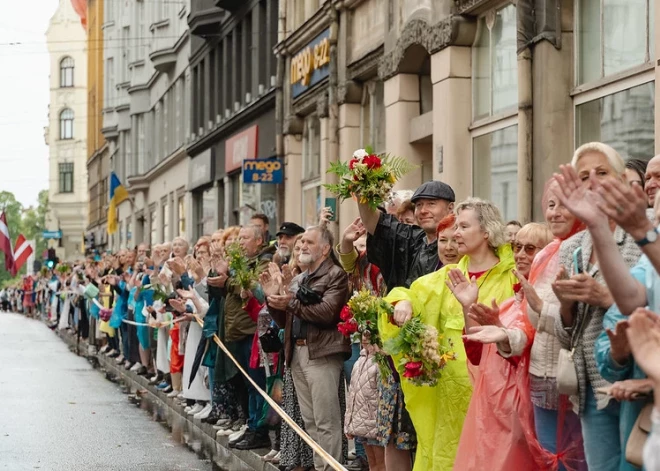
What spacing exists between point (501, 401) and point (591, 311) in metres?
1.29

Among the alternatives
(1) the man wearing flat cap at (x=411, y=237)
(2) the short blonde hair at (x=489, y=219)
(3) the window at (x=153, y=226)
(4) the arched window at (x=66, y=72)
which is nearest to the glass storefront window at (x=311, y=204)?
(1) the man wearing flat cap at (x=411, y=237)

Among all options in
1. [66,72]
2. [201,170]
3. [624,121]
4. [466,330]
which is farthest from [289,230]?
[66,72]

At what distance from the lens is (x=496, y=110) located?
52.6 feet

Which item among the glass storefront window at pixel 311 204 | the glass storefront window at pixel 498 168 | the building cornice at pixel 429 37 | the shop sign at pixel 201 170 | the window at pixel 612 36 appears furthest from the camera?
the shop sign at pixel 201 170

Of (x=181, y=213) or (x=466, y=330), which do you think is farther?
(x=181, y=213)

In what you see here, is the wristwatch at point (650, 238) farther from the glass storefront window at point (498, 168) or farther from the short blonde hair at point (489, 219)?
the glass storefront window at point (498, 168)

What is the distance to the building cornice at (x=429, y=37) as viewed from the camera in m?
16.6

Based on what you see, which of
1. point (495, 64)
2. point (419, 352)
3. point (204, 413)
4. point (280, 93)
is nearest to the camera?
point (419, 352)

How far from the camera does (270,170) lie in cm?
2628

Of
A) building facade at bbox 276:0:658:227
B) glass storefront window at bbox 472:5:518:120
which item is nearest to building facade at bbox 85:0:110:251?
building facade at bbox 276:0:658:227

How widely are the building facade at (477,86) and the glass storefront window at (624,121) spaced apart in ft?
0.05

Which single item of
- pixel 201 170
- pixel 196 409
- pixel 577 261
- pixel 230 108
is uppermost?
pixel 230 108

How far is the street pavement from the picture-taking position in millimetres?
12008

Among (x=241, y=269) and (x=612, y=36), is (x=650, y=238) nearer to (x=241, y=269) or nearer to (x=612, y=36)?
(x=241, y=269)
